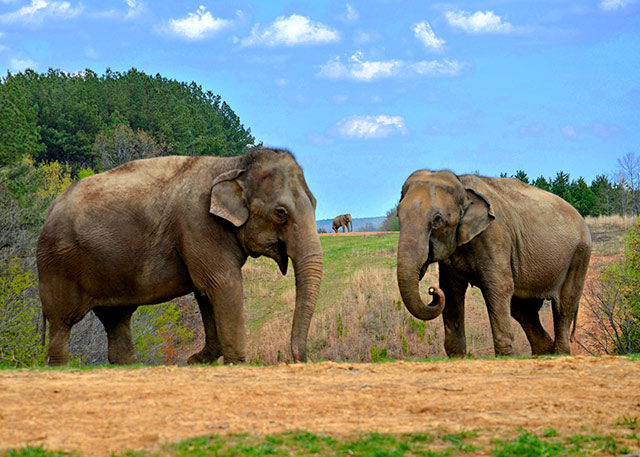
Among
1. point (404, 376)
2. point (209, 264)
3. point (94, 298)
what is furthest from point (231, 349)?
point (404, 376)

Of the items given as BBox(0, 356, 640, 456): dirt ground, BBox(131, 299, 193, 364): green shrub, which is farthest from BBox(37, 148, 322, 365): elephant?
BBox(131, 299, 193, 364): green shrub

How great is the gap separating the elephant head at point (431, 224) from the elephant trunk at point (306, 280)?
151 centimetres

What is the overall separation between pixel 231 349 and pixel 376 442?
249 inches

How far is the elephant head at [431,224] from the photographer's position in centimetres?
1434

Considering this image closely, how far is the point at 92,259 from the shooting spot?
47.8 feet

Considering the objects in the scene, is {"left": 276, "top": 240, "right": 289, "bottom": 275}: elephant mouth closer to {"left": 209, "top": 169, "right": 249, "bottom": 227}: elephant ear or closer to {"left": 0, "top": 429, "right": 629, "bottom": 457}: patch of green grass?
{"left": 209, "top": 169, "right": 249, "bottom": 227}: elephant ear

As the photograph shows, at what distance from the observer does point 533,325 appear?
734 inches

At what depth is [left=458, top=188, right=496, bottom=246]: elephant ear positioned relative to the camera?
15.4 meters

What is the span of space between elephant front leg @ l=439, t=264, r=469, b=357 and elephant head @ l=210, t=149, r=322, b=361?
138 inches

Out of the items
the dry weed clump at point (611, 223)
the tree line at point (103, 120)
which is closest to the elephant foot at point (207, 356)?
the dry weed clump at point (611, 223)

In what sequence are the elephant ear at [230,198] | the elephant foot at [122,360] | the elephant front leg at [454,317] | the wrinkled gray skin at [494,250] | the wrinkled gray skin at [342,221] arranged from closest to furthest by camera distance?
the elephant ear at [230,198] < the wrinkled gray skin at [494,250] < the elephant foot at [122,360] < the elephant front leg at [454,317] < the wrinkled gray skin at [342,221]

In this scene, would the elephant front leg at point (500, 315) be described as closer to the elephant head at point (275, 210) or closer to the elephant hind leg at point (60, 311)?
the elephant head at point (275, 210)

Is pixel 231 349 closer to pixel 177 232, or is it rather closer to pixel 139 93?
pixel 177 232

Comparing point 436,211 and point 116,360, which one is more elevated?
point 436,211
